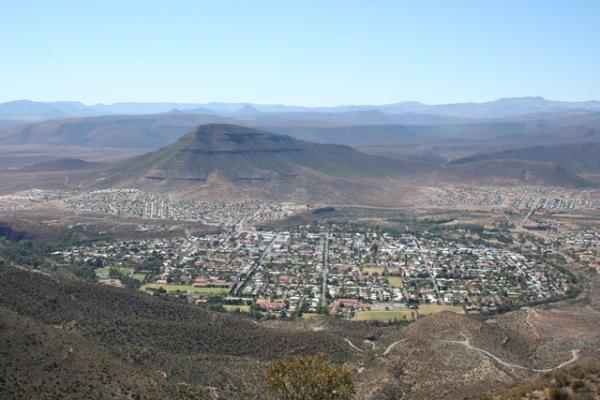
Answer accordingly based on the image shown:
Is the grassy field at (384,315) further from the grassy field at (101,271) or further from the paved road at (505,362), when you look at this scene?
the grassy field at (101,271)

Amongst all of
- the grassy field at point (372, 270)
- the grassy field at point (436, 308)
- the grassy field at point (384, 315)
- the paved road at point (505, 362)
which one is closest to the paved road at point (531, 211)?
the grassy field at point (372, 270)

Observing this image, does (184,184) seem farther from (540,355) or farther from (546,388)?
(546,388)

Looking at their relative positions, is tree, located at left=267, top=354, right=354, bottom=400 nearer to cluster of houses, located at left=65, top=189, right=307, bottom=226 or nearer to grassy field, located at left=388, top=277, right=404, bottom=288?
grassy field, located at left=388, top=277, right=404, bottom=288

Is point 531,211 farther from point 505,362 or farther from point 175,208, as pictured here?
point 505,362

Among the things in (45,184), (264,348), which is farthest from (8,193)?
(264,348)

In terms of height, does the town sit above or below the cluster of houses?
below

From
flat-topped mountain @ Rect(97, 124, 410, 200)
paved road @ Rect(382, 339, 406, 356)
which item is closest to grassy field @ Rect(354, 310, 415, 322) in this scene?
paved road @ Rect(382, 339, 406, 356)
